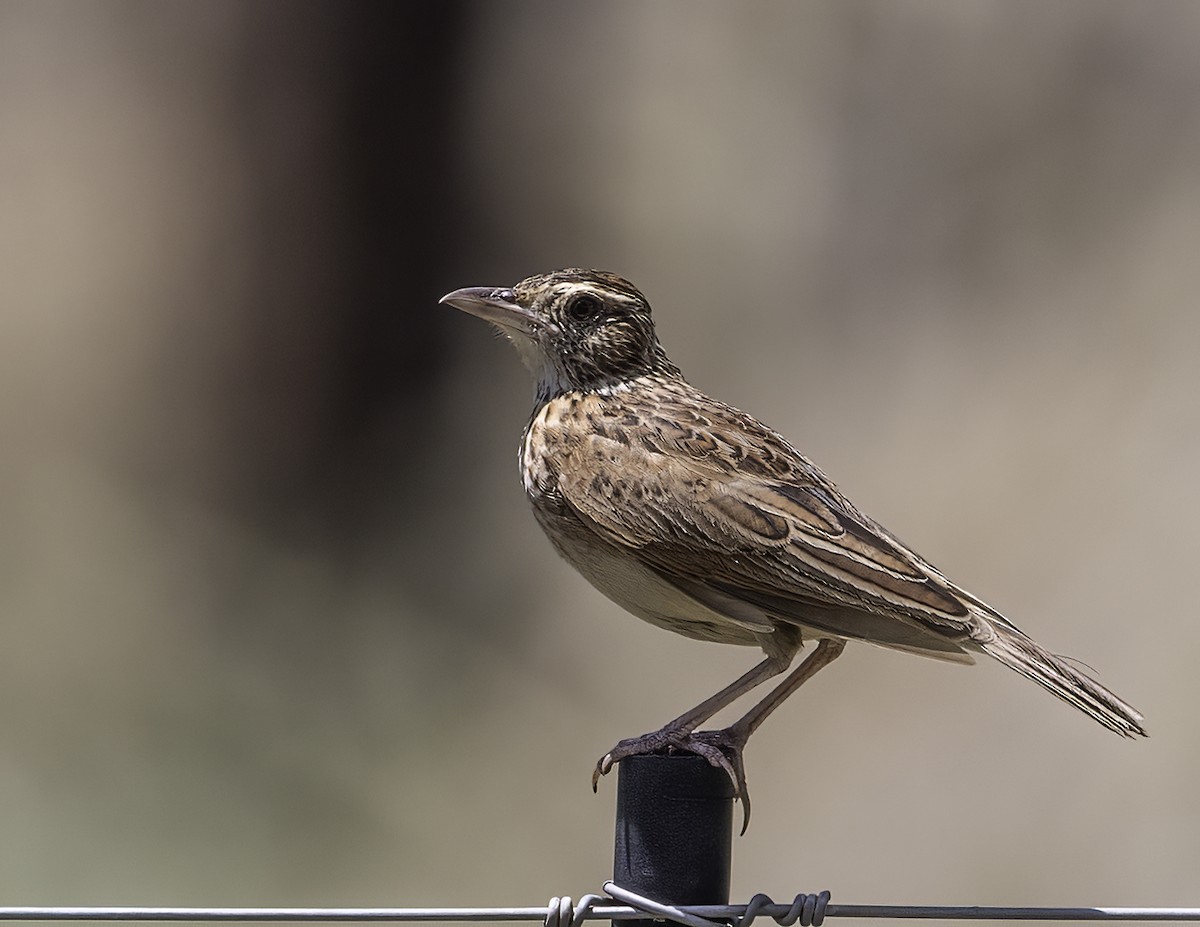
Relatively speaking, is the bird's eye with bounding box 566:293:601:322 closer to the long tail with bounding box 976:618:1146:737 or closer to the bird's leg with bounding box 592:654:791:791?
the bird's leg with bounding box 592:654:791:791

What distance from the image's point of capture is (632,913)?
11.2ft

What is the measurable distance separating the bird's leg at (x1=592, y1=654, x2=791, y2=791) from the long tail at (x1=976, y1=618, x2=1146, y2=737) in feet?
1.97

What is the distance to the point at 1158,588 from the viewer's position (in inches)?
404

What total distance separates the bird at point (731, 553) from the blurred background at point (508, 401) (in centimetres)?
595

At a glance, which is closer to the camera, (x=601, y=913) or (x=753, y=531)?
(x=601, y=913)

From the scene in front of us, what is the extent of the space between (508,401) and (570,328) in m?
8.93

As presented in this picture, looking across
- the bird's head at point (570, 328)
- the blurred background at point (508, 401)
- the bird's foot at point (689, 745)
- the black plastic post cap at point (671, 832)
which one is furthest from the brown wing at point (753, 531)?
the blurred background at point (508, 401)

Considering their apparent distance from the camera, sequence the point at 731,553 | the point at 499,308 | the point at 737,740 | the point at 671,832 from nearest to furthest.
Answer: the point at 671,832, the point at 737,740, the point at 731,553, the point at 499,308

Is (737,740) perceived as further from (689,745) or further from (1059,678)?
(1059,678)

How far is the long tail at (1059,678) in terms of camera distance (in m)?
3.79

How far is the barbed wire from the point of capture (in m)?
3.24

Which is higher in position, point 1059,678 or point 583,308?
point 583,308

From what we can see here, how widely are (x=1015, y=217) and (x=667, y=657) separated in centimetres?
385

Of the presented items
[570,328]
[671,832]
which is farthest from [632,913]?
[570,328]
